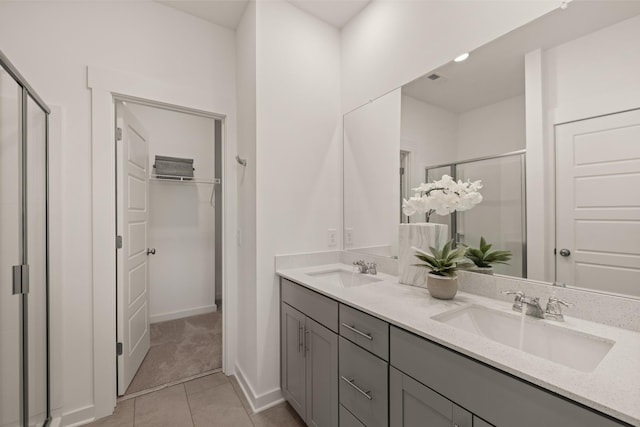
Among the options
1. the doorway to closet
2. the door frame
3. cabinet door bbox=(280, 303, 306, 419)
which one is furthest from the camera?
the doorway to closet

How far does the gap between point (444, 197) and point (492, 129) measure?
400 millimetres

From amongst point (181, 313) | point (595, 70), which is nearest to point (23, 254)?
point (181, 313)

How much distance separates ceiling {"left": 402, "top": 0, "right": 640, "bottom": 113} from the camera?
103 cm

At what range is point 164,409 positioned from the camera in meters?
1.81

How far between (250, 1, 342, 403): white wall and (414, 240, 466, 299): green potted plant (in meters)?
0.97

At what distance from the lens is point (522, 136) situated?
4.06 feet

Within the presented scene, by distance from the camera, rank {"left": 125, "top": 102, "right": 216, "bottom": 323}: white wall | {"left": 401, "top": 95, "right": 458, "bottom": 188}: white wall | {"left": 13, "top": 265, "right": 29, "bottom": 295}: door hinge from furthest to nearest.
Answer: {"left": 125, "top": 102, "right": 216, "bottom": 323}: white wall → {"left": 401, "top": 95, "right": 458, "bottom": 188}: white wall → {"left": 13, "top": 265, "right": 29, "bottom": 295}: door hinge

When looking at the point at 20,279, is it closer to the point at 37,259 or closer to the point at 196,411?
the point at 37,259

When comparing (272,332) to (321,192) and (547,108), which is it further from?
(547,108)

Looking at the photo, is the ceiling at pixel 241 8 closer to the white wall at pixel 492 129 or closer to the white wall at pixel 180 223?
the white wall at pixel 492 129

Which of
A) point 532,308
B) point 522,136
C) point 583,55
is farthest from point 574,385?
point 583,55

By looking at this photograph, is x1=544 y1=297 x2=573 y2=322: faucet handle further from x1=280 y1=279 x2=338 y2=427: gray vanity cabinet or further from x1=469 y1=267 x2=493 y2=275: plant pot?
x1=280 y1=279 x2=338 y2=427: gray vanity cabinet

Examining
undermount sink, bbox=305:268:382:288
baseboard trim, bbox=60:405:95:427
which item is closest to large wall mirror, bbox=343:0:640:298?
undermount sink, bbox=305:268:382:288

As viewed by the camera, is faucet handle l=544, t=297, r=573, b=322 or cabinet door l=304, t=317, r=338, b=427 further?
cabinet door l=304, t=317, r=338, b=427
